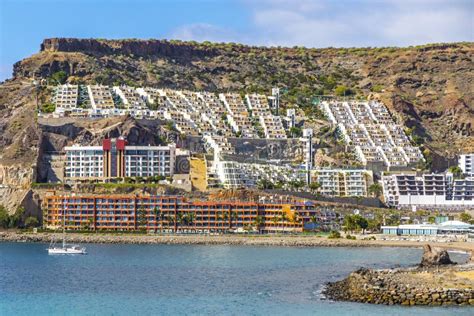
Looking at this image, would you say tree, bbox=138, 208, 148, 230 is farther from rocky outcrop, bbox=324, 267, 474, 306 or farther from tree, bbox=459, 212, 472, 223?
rocky outcrop, bbox=324, 267, 474, 306

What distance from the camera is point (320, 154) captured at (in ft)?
548

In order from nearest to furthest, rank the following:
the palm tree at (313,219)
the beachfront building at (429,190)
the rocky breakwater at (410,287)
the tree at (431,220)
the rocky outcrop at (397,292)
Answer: the rocky outcrop at (397,292), the rocky breakwater at (410,287), the palm tree at (313,219), the tree at (431,220), the beachfront building at (429,190)

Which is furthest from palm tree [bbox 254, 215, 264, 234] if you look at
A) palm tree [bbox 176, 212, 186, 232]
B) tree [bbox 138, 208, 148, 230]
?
tree [bbox 138, 208, 148, 230]

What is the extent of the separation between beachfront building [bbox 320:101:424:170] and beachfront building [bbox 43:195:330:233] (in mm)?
31821

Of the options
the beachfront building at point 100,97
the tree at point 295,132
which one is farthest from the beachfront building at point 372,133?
the beachfront building at point 100,97

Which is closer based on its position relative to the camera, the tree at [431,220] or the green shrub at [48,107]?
the tree at [431,220]

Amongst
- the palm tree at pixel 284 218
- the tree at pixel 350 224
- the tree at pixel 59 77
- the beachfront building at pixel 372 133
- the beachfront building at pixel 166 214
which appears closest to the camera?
the beachfront building at pixel 166 214

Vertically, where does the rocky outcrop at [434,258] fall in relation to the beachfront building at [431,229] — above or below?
below

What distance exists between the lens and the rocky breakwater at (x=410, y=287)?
70.1 metres

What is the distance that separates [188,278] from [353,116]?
95.8m

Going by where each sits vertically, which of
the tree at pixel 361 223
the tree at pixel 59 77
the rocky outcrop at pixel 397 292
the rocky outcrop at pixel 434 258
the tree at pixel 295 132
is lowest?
the rocky outcrop at pixel 397 292

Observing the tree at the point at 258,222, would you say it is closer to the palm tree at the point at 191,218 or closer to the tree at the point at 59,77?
the palm tree at the point at 191,218

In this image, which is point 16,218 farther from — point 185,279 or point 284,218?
point 185,279

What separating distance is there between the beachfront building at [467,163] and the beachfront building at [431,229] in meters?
32.9
